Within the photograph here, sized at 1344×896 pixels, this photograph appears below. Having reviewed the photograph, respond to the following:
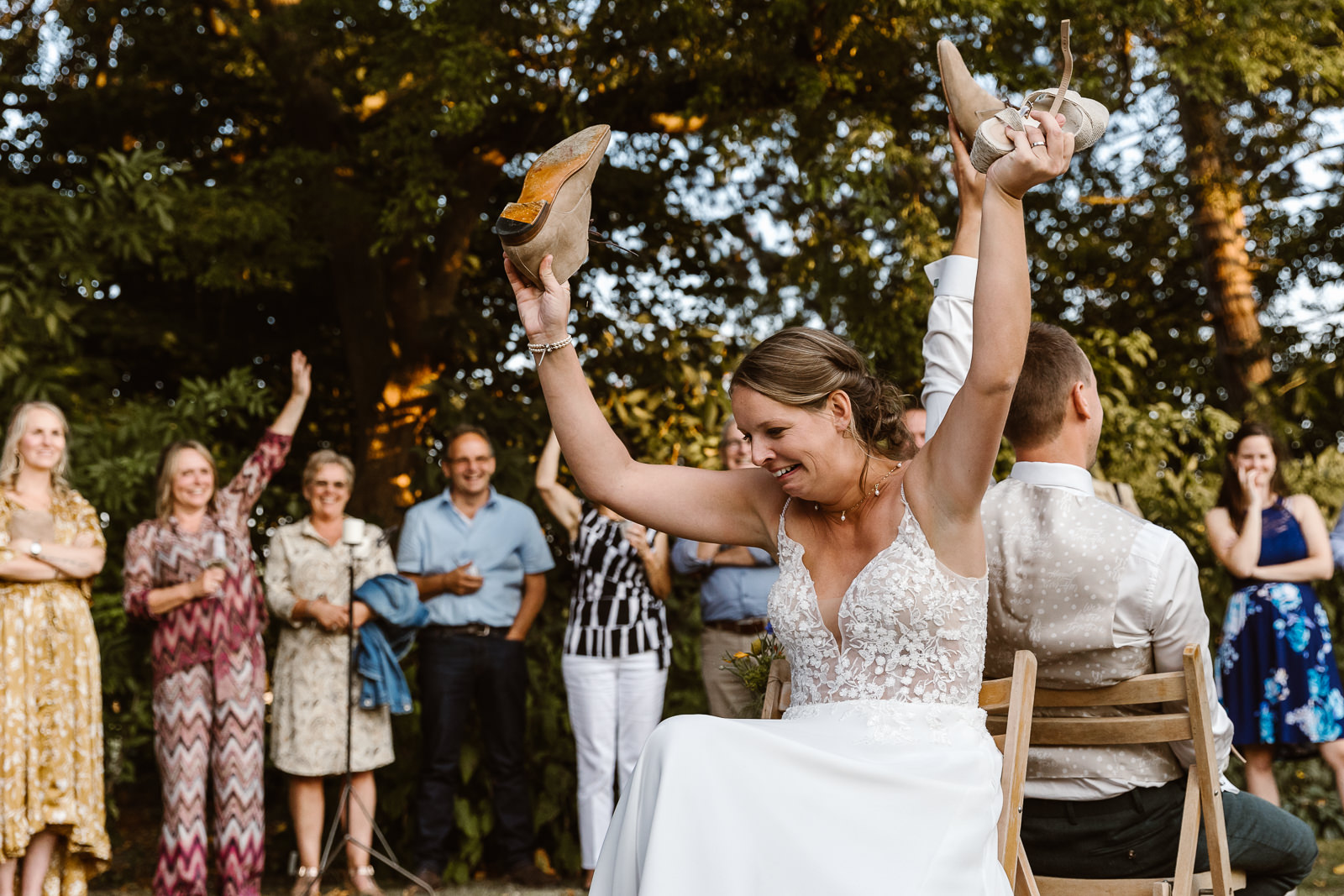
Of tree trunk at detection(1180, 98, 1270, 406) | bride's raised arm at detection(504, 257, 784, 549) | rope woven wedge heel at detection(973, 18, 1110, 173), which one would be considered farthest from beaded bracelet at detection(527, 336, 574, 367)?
tree trunk at detection(1180, 98, 1270, 406)

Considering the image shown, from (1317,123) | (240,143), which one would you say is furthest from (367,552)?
(1317,123)

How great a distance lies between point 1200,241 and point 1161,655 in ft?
25.8

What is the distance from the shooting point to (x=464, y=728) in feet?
19.9

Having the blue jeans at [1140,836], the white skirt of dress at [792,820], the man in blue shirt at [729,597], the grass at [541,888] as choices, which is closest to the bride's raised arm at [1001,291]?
the white skirt of dress at [792,820]

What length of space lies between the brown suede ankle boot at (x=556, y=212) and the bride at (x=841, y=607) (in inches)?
2.1

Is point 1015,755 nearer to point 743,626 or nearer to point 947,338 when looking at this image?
point 947,338

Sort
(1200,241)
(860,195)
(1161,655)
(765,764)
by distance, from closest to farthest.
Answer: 1. (765,764)
2. (1161,655)
3. (860,195)
4. (1200,241)

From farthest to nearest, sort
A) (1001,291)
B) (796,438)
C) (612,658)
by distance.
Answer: (612,658) < (796,438) < (1001,291)

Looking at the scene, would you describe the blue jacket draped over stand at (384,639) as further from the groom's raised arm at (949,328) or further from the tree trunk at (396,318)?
the groom's raised arm at (949,328)

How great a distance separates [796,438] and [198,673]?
4.13 m

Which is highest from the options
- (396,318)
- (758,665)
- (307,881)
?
(396,318)

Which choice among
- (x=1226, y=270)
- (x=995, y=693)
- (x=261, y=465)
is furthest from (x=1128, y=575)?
(x=1226, y=270)

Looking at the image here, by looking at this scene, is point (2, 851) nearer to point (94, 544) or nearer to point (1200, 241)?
point (94, 544)

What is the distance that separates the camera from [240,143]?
962 centimetres
